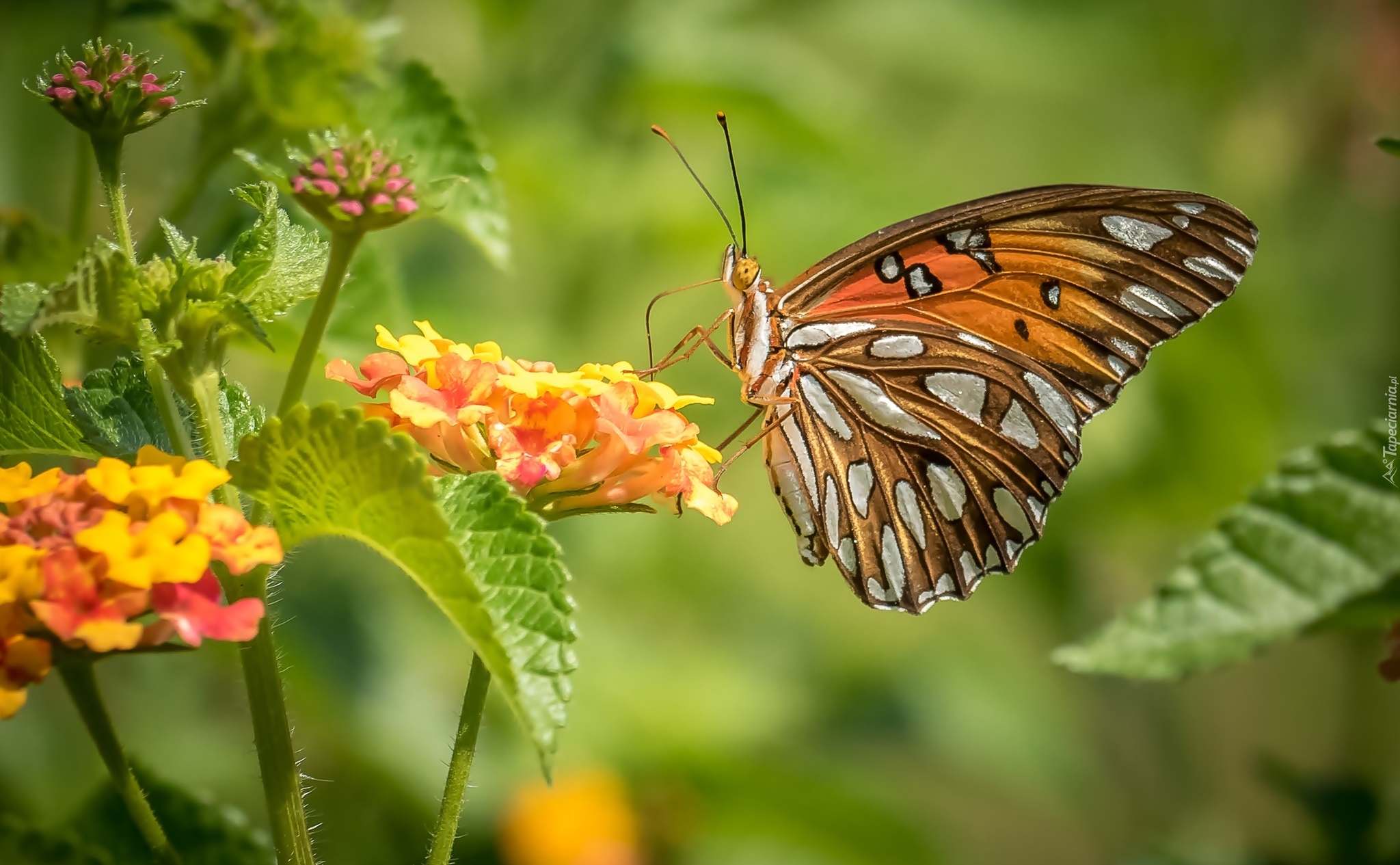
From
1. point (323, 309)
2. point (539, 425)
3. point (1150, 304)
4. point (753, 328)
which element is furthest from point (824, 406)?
point (323, 309)

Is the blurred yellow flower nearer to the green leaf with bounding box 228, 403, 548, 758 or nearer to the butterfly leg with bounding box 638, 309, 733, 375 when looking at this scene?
the butterfly leg with bounding box 638, 309, 733, 375

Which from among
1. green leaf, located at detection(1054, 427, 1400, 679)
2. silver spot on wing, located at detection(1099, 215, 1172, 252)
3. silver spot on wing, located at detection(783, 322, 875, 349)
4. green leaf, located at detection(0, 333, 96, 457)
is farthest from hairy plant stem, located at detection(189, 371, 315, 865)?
silver spot on wing, located at detection(1099, 215, 1172, 252)

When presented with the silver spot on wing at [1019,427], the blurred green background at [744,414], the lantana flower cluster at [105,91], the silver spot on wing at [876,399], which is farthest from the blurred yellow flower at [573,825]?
the lantana flower cluster at [105,91]

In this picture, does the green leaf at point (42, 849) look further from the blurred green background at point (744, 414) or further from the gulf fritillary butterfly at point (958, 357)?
the gulf fritillary butterfly at point (958, 357)

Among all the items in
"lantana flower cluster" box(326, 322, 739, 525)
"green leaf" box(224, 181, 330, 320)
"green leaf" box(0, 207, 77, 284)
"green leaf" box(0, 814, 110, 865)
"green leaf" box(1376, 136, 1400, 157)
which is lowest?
"green leaf" box(0, 814, 110, 865)

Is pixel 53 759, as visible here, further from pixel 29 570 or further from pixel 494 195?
pixel 29 570

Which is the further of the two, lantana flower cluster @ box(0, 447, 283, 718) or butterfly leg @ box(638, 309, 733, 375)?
butterfly leg @ box(638, 309, 733, 375)

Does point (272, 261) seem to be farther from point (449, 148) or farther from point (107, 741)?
point (449, 148)
